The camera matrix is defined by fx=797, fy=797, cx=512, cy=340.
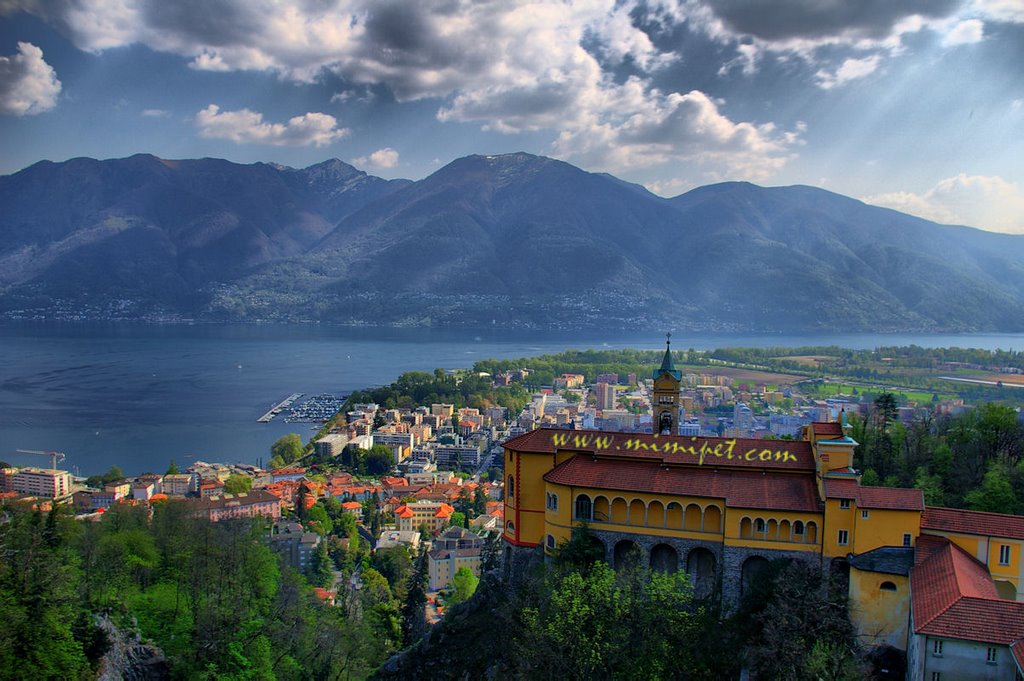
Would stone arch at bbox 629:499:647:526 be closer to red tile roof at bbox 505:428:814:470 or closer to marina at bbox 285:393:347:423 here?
red tile roof at bbox 505:428:814:470

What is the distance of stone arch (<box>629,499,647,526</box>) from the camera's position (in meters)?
24.1

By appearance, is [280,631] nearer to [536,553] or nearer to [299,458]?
[536,553]

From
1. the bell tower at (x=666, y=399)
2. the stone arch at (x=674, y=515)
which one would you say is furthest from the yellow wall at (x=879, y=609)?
the bell tower at (x=666, y=399)

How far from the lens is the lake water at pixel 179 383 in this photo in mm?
81375

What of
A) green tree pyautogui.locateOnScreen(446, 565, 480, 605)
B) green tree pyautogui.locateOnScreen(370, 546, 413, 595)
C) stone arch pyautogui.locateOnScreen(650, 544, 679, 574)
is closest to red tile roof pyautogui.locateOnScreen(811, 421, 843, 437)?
stone arch pyautogui.locateOnScreen(650, 544, 679, 574)

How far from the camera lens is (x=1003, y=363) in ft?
395

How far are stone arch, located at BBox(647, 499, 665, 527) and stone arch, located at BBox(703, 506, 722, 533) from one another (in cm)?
126

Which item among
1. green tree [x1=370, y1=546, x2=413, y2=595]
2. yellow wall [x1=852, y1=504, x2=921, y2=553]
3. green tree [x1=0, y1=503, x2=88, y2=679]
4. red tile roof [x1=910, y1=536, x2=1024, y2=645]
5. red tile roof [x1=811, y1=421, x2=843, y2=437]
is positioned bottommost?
green tree [x1=370, y1=546, x2=413, y2=595]

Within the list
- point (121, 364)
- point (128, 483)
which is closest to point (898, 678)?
point (128, 483)

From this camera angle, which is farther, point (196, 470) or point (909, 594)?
point (196, 470)

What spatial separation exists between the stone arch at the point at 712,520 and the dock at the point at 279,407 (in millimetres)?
80629

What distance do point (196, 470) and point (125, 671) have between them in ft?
147

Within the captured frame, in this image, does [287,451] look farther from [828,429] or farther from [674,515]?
[828,429]

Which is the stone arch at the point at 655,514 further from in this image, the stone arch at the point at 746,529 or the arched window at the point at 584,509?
the stone arch at the point at 746,529
